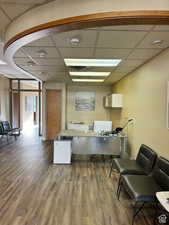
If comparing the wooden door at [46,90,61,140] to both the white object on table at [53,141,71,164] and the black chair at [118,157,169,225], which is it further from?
the black chair at [118,157,169,225]

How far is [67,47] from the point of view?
286cm

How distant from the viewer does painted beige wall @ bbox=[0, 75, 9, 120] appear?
305 inches

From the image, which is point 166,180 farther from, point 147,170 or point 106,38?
point 106,38

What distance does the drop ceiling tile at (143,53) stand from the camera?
118 inches

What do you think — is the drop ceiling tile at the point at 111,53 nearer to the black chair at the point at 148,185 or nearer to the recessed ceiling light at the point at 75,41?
the recessed ceiling light at the point at 75,41

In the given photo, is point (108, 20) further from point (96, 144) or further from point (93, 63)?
point (96, 144)

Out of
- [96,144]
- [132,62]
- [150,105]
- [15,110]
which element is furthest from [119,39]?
[15,110]

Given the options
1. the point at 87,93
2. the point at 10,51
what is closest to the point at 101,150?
the point at 10,51

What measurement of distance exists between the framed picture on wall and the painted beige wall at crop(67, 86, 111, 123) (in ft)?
0.47

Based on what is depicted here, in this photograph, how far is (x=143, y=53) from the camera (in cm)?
316

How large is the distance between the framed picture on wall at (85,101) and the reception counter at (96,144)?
11.5 ft

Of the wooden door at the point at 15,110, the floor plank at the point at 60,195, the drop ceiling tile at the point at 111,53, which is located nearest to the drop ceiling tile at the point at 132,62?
the drop ceiling tile at the point at 111,53


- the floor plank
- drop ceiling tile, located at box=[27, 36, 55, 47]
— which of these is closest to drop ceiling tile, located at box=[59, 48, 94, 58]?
drop ceiling tile, located at box=[27, 36, 55, 47]

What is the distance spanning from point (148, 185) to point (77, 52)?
2.46m
